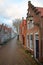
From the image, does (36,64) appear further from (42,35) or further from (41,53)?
(42,35)

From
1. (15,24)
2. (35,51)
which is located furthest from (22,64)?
(15,24)

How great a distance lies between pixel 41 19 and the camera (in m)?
18.8

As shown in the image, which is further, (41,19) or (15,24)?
(15,24)

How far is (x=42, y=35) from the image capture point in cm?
1862

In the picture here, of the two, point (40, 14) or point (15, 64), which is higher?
point (40, 14)

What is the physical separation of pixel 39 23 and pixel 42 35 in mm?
1491

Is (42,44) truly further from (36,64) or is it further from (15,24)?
(15,24)

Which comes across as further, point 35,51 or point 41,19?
point 35,51

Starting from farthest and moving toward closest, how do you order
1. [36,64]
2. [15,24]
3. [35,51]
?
[15,24], [35,51], [36,64]

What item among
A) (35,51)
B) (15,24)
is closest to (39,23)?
(35,51)

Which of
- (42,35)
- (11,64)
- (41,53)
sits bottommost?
(11,64)

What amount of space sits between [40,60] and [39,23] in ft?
13.7

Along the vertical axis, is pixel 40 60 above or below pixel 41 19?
below


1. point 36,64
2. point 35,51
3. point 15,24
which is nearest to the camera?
point 36,64
